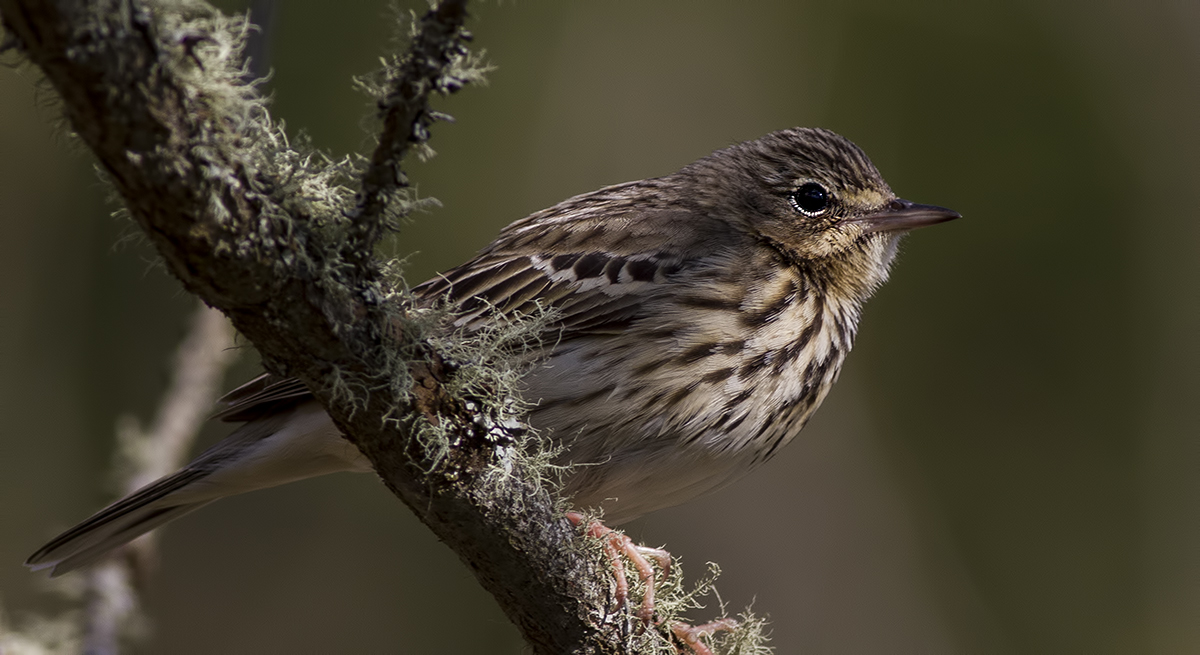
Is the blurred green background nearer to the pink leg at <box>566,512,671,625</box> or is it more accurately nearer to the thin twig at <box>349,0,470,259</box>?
the pink leg at <box>566,512,671,625</box>

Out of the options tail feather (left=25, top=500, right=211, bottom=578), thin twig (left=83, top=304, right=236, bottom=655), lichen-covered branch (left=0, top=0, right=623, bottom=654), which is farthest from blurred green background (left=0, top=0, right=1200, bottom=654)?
lichen-covered branch (left=0, top=0, right=623, bottom=654)

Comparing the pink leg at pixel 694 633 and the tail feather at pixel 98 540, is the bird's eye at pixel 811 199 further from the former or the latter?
the tail feather at pixel 98 540

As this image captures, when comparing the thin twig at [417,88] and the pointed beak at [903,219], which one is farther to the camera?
the pointed beak at [903,219]

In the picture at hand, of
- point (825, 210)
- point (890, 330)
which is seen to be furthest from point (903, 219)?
point (890, 330)

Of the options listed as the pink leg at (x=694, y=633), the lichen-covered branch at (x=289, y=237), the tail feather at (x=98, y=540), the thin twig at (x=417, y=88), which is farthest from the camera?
the tail feather at (x=98, y=540)

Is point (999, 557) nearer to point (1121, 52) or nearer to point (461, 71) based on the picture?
point (1121, 52)

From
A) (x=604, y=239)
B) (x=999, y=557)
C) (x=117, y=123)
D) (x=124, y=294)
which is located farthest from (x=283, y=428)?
(x=999, y=557)

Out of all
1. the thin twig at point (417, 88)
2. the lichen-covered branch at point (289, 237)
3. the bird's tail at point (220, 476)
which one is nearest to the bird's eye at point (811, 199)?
the bird's tail at point (220, 476)
